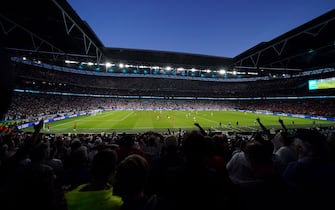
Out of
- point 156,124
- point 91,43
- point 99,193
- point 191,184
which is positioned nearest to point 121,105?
point 156,124

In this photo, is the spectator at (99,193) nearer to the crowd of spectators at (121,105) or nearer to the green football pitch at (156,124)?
the green football pitch at (156,124)

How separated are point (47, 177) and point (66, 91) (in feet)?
233

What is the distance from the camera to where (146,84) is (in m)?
93.7

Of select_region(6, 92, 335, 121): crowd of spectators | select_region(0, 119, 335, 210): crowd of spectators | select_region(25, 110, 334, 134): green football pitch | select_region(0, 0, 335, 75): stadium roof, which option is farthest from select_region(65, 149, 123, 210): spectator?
select_region(6, 92, 335, 121): crowd of spectators

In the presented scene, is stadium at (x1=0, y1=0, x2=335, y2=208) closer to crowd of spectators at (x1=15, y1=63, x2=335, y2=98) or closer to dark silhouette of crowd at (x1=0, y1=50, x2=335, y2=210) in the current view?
crowd of spectators at (x1=15, y1=63, x2=335, y2=98)

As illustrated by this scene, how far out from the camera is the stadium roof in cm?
1035

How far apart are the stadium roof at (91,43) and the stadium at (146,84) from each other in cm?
7

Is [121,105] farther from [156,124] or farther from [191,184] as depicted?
[191,184]

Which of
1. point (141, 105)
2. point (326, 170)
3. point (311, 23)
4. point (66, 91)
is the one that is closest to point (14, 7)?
point (326, 170)

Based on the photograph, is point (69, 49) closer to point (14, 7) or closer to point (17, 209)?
point (14, 7)

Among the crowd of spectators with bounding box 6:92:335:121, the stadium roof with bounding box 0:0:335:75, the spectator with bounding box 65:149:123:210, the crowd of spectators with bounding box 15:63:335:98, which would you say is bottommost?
the spectator with bounding box 65:149:123:210

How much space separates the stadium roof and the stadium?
0.24 feet

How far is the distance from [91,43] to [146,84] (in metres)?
78.4

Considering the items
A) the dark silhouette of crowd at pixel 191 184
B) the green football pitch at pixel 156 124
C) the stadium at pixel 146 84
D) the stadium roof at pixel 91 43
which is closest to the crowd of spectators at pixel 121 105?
the stadium at pixel 146 84
